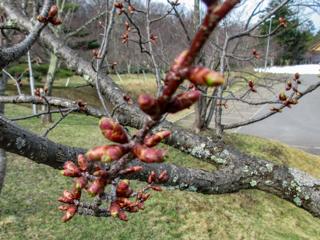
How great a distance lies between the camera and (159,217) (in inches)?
209

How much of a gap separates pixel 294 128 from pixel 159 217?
40.1ft

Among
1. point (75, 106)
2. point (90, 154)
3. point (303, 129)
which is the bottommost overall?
point (303, 129)

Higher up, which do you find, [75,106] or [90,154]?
[90,154]

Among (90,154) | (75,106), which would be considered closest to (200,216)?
(75,106)

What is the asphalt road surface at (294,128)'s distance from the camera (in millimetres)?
13992

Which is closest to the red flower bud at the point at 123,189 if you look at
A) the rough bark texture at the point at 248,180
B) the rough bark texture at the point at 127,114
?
the rough bark texture at the point at 248,180

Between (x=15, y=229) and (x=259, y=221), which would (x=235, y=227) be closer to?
(x=259, y=221)

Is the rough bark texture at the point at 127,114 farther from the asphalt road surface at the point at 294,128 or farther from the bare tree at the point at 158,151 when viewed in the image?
the asphalt road surface at the point at 294,128

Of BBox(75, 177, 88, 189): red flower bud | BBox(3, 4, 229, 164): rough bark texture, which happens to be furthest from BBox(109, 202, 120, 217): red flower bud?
BBox(3, 4, 229, 164): rough bark texture

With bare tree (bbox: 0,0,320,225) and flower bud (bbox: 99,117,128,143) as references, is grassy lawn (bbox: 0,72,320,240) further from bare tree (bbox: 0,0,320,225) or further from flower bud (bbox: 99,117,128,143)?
flower bud (bbox: 99,117,128,143)

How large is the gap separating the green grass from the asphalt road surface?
719cm

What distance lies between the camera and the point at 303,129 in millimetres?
16188

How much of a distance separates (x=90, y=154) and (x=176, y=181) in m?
1.14

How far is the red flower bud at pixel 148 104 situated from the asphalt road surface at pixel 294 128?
13178 mm
